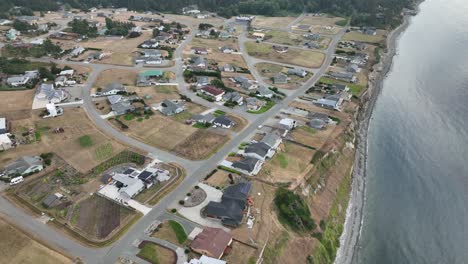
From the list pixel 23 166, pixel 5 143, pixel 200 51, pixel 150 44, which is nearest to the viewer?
pixel 23 166

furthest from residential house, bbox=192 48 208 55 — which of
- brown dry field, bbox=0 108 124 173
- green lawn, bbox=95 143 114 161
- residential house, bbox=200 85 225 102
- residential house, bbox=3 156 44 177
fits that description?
residential house, bbox=3 156 44 177

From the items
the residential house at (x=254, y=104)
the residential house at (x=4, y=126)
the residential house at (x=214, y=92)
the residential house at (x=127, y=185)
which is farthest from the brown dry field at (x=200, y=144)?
the residential house at (x=4, y=126)

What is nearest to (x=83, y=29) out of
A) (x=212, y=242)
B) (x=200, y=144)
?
(x=200, y=144)

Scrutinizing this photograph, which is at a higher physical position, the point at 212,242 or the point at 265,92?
the point at 265,92

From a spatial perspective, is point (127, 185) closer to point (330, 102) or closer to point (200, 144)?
point (200, 144)

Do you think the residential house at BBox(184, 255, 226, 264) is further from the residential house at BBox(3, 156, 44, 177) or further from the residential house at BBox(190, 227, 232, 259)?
the residential house at BBox(3, 156, 44, 177)

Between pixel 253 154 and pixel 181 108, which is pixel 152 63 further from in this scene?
pixel 253 154

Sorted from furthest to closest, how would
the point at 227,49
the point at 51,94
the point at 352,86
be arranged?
the point at 227,49, the point at 352,86, the point at 51,94
